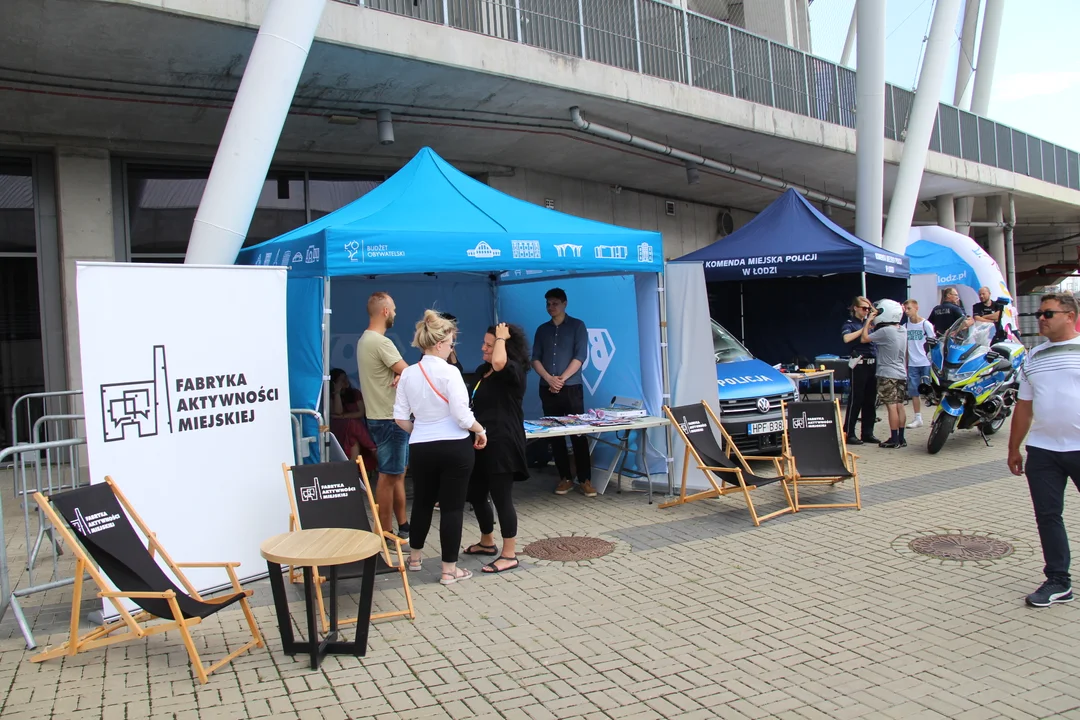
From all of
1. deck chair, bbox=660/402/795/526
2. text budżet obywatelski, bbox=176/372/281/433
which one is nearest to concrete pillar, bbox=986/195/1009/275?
deck chair, bbox=660/402/795/526

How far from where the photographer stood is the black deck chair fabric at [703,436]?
24.1 feet

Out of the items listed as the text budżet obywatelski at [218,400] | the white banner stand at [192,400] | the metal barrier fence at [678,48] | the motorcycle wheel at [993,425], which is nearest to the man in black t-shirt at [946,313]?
the motorcycle wheel at [993,425]

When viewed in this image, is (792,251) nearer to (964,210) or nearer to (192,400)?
(192,400)

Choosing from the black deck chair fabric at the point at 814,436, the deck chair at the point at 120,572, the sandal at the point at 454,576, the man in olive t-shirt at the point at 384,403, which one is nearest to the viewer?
the deck chair at the point at 120,572

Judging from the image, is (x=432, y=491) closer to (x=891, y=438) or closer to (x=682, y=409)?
(x=682, y=409)

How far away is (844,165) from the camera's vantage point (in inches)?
748

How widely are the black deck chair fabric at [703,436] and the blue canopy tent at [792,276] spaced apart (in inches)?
183

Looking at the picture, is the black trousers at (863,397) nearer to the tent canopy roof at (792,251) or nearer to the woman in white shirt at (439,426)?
the tent canopy roof at (792,251)

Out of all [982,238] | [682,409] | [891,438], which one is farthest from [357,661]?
[982,238]

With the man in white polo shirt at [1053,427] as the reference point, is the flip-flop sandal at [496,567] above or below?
below

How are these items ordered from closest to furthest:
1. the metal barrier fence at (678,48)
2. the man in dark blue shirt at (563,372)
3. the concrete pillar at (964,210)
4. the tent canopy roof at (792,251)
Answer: the man in dark blue shirt at (563,372), the metal barrier fence at (678,48), the tent canopy roof at (792,251), the concrete pillar at (964,210)

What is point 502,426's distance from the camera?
221 inches

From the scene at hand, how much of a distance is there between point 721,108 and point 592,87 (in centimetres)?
332

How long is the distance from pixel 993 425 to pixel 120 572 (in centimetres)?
992
